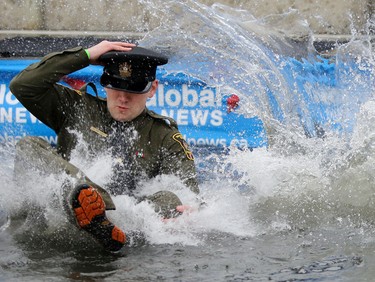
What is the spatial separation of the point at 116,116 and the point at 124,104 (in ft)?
0.33

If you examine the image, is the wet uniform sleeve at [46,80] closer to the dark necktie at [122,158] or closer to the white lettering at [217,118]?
the dark necktie at [122,158]

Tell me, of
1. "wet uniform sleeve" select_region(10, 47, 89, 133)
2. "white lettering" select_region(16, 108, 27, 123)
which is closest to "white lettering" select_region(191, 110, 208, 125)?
"white lettering" select_region(16, 108, 27, 123)

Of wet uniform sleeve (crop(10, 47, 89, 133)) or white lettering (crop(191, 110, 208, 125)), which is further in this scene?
white lettering (crop(191, 110, 208, 125))

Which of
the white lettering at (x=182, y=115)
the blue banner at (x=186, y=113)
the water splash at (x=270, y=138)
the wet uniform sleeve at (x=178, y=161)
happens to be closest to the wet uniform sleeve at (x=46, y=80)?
the water splash at (x=270, y=138)

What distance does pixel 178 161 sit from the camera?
19.9 feet

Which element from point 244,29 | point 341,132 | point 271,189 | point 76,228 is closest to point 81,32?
point 244,29

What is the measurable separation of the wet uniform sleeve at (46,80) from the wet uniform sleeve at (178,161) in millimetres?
733

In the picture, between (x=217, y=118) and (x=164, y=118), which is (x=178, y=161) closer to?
(x=164, y=118)

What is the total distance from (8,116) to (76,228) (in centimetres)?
387

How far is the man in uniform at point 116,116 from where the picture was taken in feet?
19.4

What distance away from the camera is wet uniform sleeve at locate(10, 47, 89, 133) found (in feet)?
19.5

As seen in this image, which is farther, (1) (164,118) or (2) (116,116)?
(1) (164,118)

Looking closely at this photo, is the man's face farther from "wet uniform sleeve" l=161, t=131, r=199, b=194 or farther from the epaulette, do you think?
"wet uniform sleeve" l=161, t=131, r=199, b=194

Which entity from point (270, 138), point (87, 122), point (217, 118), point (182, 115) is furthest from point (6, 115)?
point (87, 122)
